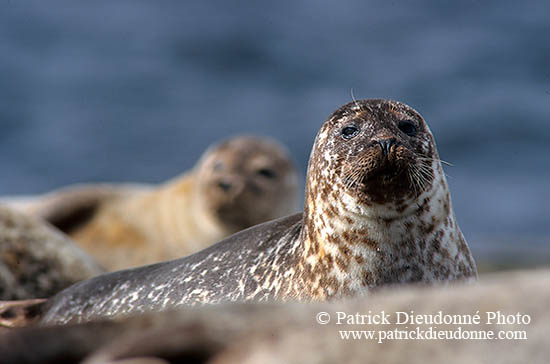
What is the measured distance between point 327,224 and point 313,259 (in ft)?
0.68

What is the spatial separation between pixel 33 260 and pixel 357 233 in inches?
125

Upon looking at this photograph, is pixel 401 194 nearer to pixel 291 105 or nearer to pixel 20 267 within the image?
pixel 20 267

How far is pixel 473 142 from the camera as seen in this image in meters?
32.7

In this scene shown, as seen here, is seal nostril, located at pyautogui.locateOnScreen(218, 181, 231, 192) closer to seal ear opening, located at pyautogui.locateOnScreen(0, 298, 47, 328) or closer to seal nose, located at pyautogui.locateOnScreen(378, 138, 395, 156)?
seal ear opening, located at pyautogui.locateOnScreen(0, 298, 47, 328)

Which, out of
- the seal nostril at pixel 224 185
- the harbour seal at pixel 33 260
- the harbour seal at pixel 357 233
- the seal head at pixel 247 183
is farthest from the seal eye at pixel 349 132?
the seal nostril at pixel 224 185

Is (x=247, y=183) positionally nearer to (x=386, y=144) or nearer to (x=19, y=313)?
(x=19, y=313)

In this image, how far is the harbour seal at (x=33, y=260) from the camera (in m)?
6.46

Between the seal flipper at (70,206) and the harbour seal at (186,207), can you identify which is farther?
the seal flipper at (70,206)

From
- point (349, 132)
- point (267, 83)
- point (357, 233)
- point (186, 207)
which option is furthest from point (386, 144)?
point (267, 83)

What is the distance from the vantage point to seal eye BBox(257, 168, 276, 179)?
36.9 ft

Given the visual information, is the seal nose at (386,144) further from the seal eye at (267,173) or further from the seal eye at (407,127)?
the seal eye at (267,173)

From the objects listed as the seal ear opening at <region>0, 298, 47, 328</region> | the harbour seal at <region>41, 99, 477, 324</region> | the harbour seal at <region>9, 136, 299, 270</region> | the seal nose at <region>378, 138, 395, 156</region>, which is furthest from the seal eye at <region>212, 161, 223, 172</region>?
the seal nose at <region>378, 138, 395, 156</region>

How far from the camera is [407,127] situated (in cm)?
476

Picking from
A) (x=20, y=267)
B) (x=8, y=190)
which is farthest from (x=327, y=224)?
(x=8, y=190)
